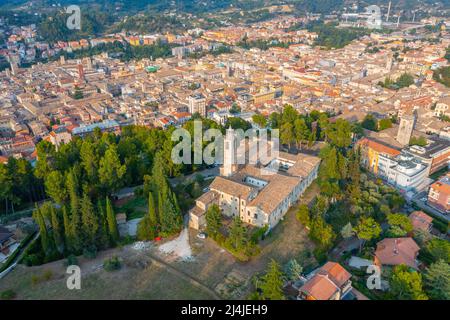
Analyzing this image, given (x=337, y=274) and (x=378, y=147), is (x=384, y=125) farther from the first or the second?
(x=337, y=274)

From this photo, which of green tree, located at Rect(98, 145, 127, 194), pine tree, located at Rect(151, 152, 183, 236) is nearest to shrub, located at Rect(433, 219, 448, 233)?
pine tree, located at Rect(151, 152, 183, 236)

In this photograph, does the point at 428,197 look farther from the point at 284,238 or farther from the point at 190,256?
the point at 190,256

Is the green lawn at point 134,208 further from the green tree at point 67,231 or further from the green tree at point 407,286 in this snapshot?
the green tree at point 407,286

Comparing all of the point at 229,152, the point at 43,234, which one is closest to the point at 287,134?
the point at 229,152

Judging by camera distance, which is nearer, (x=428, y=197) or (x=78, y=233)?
(x=78, y=233)

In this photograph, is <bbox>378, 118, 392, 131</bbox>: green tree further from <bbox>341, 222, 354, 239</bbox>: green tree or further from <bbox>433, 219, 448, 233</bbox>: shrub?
<bbox>341, 222, 354, 239</bbox>: green tree
